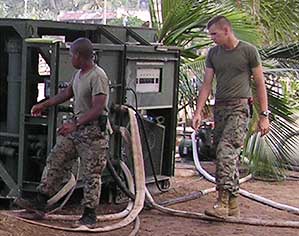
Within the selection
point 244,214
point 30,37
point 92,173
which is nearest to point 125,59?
point 30,37

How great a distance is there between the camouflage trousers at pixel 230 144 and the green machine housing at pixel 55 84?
3.47 feet

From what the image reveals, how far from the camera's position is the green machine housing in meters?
5.94

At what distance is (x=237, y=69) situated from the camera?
20.0ft

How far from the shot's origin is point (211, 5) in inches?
319

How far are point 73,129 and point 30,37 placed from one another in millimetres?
1092

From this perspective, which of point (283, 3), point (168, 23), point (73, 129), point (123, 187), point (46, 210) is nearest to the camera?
point (73, 129)

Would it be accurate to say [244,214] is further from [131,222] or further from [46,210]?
[46,210]

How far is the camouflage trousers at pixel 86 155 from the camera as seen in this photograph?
5.47 m

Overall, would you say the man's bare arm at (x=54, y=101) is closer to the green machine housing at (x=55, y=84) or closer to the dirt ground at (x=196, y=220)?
the green machine housing at (x=55, y=84)

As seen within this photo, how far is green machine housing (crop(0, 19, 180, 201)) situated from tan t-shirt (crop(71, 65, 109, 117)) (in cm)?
40

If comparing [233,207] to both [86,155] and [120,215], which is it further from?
[86,155]

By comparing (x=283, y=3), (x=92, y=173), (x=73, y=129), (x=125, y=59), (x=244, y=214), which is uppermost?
(x=283, y=3)

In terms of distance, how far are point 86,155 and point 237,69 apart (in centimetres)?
163

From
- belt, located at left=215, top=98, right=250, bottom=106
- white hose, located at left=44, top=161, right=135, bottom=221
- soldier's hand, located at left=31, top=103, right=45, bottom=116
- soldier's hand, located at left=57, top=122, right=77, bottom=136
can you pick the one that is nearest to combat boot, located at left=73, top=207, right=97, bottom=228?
white hose, located at left=44, top=161, right=135, bottom=221
